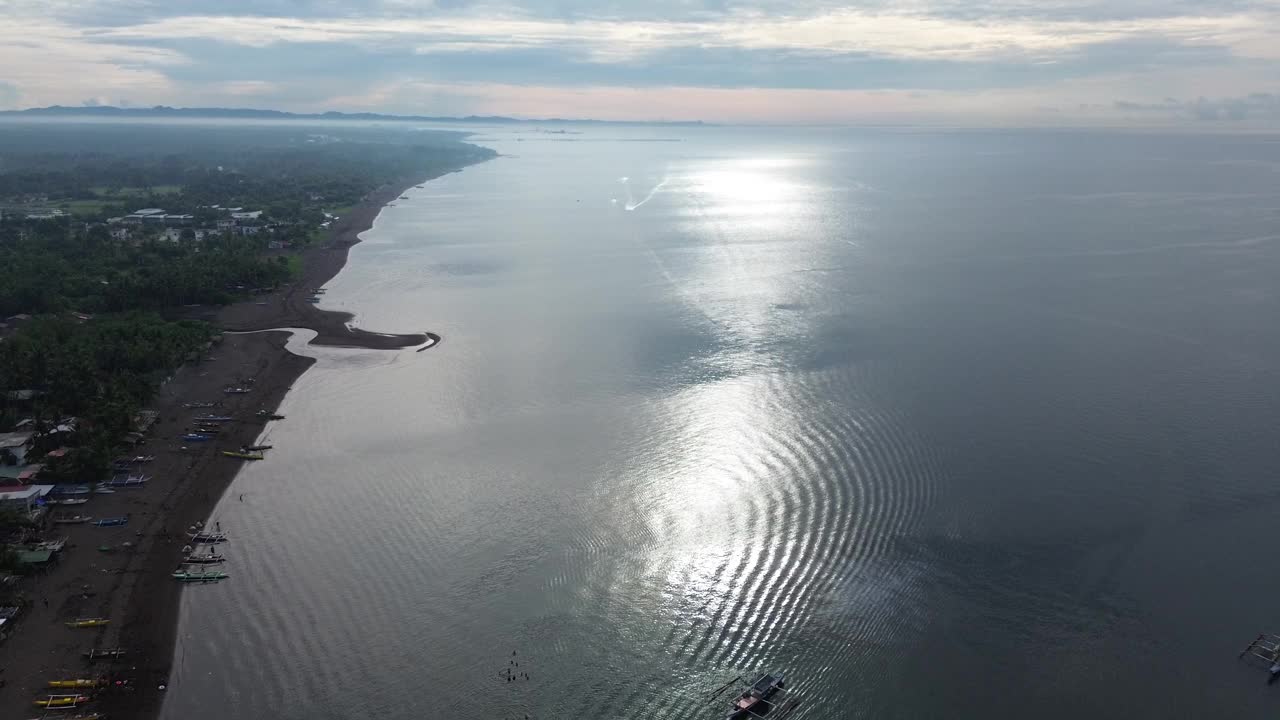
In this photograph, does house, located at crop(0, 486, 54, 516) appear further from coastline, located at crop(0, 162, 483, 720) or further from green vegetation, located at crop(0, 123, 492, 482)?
coastline, located at crop(0, 162, 483, 720)

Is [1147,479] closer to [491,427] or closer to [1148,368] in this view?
[1148,368]

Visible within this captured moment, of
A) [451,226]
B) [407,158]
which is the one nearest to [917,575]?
[451,226]

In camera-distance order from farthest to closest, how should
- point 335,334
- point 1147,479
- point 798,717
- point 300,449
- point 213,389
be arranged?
1. point 335,334
2. point 213,389
3. point 300,449
4. point 1147,479
5. point 798,717

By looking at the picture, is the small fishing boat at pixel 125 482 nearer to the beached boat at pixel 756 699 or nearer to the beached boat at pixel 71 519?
the beached boat at pixel 71 519

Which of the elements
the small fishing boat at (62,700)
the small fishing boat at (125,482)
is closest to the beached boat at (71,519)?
the small fishing boat at (125,482)

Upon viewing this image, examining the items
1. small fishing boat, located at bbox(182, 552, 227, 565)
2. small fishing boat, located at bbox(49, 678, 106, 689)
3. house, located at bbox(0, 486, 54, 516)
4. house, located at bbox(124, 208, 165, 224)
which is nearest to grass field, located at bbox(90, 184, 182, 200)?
house, located at bbox(124, 208, 165, 224)

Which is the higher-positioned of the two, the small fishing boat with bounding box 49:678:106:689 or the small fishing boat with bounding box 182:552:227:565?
the small fishing boat with bounding box 182:552:227:565

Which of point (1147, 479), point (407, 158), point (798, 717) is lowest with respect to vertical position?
point (798, 717)
